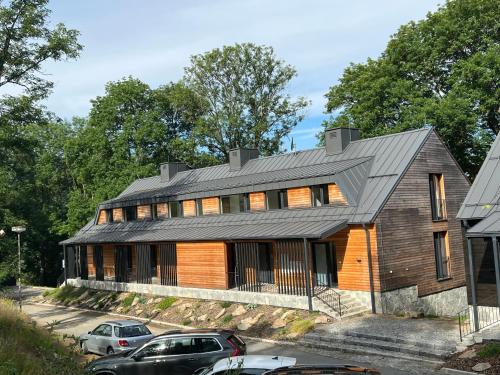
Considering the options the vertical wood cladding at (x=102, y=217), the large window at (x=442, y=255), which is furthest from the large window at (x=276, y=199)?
the vertical wood cladding at (x=102, y=217)

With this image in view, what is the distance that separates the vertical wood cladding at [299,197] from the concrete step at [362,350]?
8523mm

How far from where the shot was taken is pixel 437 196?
2652cm

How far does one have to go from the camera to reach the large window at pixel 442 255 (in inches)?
1017

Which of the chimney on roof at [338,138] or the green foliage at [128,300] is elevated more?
the chimney on roof at [338,138]

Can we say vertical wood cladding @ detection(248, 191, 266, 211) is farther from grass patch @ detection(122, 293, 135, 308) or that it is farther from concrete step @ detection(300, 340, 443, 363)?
concrete step @ detection(300, 340, 443, 363)

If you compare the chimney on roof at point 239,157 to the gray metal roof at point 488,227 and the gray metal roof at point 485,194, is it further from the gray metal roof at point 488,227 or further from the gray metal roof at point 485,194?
the gray metal roof at point 488,227

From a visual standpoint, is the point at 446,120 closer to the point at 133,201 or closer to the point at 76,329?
the point at 133,201

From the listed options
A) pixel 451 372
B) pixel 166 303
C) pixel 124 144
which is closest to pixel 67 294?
pixel 166 303

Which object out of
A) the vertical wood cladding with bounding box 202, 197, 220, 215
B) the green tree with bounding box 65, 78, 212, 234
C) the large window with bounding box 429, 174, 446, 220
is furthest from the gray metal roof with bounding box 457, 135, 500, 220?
the green tree with bounding box 65, 78, 212, 234

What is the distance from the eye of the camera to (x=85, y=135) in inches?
1938

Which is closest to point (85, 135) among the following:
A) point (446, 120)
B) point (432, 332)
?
point (446, 120)

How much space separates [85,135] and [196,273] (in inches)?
1019

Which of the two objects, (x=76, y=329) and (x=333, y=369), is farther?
(x=76, y=329)

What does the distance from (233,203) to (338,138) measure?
24.3 feet
